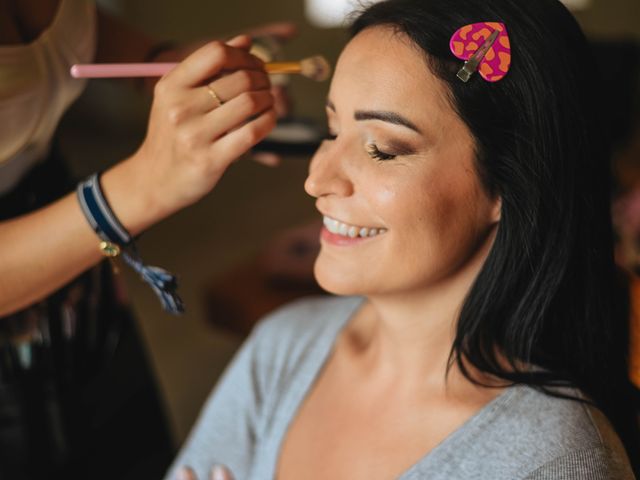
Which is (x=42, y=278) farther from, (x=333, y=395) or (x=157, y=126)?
(x=333, y=395)

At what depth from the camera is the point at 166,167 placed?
2.95 ft

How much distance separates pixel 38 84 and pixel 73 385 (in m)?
0.63

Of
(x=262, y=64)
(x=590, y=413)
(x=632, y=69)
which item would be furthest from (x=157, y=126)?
(x=632, y=69)

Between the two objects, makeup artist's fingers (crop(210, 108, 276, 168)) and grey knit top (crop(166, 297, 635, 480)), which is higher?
makeup artist's fingers (crop(210, 108, 276, 168))

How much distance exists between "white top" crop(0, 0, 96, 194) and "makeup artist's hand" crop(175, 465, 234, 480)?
0.60 metres

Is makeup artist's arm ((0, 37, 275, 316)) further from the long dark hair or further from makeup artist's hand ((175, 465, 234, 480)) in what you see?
makeup artist's hand ((175, 465, 234, 480))

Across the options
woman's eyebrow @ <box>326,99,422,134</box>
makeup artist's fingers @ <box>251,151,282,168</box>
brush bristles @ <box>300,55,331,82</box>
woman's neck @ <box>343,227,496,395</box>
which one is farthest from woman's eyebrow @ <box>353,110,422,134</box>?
makeup artist's fingers @ <box>251,151,282,168</box>

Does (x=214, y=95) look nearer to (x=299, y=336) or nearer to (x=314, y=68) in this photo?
(x=314, y=68)

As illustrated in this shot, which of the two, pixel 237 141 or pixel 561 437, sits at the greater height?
pixel 237 141

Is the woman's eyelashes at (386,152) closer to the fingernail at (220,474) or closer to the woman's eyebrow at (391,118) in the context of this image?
the woman's eyebrow at (391,118)

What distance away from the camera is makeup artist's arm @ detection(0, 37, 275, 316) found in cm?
87

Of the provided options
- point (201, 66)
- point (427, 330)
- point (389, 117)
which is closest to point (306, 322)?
point (427, 330)

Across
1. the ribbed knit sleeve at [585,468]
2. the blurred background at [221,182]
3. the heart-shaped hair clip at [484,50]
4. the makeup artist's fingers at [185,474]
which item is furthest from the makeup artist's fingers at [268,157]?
the ribbed knit sleeve at [585,468]

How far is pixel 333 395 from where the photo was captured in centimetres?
124
